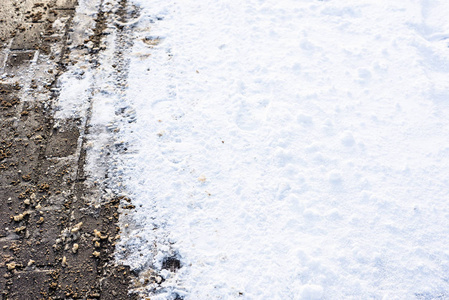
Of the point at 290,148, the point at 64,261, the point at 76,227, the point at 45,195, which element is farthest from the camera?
the point at 290,148

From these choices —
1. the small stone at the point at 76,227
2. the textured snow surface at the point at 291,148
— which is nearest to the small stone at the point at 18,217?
the small stone at the point at 76,227

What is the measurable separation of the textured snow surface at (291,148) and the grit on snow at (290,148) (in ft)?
0.03

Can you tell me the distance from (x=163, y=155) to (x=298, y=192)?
103cm

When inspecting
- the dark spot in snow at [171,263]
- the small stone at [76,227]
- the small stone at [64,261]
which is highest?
the small stone at [76,227]

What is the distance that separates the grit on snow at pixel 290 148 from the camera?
2152mm

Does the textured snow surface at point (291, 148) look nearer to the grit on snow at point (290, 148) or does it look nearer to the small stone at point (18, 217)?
the grit on snow at point (290, 148)

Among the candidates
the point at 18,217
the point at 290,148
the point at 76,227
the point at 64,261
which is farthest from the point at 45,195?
the point at 290,148

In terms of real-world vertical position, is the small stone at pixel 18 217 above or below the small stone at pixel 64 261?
above

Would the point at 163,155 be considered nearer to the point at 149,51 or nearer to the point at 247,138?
the point at 247,138

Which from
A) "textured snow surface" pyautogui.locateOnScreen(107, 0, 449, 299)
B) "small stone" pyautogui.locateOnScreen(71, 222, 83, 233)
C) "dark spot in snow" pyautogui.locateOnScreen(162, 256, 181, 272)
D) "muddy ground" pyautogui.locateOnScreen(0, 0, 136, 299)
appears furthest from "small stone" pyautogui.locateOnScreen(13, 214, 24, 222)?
"dark spot in snow" pyautogui.locateOnScreen(162, 256, 181, 272)

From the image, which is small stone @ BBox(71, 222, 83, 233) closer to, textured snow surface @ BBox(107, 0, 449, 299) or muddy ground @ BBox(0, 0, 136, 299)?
muddy ground @ BBox(0, 0, 136, 299)

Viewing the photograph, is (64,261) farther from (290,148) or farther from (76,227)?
(290,148)

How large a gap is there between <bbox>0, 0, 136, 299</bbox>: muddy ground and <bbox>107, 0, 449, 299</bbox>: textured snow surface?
22cm

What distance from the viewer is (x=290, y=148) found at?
262cm
